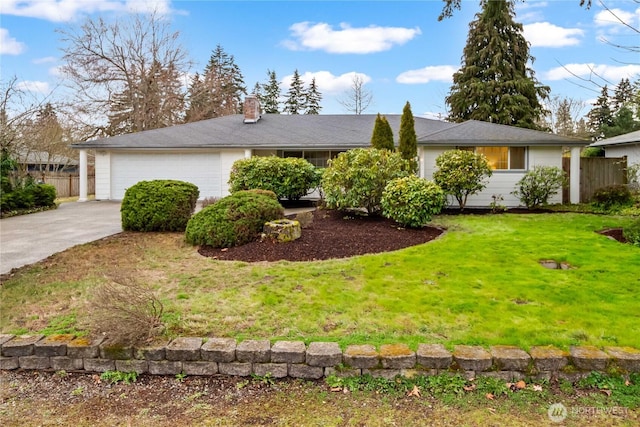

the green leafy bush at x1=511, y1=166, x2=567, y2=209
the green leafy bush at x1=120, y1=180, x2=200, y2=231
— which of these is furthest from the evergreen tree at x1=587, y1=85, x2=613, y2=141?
the green leafy bush at x1=120, y1=180, x2=200, y2=231

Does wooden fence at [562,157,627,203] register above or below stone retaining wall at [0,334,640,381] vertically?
above

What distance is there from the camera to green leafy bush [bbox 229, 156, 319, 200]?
1252 cm

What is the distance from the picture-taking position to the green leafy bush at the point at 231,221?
22.8 ft

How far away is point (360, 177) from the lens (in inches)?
352

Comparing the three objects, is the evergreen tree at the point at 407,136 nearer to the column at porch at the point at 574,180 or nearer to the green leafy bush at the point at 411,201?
the green leafy bush at the point at 411,201

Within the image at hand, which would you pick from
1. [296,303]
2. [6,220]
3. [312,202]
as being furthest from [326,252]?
[6,220]

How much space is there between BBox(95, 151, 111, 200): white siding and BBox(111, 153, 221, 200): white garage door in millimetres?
602

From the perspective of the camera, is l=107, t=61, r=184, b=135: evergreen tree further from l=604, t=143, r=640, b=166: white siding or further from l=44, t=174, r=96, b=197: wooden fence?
l=604, t=143, r=640, b=166: white siding

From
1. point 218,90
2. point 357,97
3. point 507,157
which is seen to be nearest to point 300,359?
point 507,157

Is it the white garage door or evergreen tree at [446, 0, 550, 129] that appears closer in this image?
the white garage door

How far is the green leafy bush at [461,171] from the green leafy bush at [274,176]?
12.9 ft

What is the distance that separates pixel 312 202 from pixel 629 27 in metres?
10.2

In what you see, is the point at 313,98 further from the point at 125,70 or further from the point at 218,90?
the point at 125,70

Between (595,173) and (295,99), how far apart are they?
2841 cm
